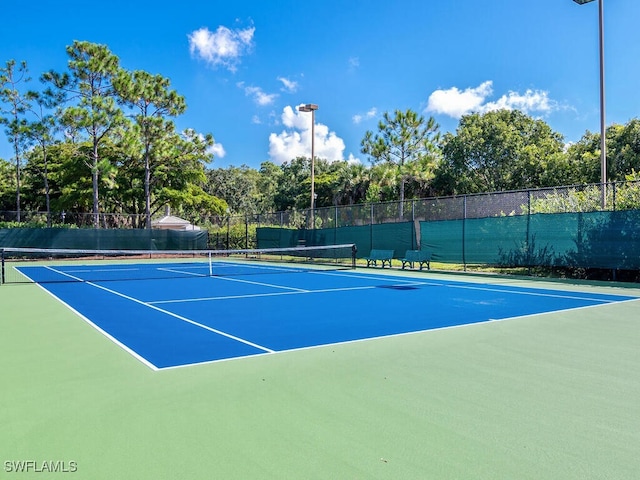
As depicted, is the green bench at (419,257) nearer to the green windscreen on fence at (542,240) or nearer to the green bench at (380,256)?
the green windscreen on fence at (542,240)

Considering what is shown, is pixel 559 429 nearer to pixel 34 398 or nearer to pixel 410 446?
pixel 410 446

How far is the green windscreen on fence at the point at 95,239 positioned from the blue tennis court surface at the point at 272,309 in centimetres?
1349

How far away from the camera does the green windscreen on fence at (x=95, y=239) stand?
87.6ft

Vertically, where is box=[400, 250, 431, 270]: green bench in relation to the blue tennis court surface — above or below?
above

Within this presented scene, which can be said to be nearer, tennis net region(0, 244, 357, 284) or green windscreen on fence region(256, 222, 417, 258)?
tennis net region(0, 244, 357, 284)

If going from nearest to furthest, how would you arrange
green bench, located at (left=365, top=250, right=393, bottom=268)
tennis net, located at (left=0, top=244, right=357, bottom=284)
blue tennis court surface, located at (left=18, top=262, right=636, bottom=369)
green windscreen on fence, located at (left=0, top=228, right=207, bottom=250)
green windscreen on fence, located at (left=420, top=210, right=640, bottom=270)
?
blue tennis court surface, located at (left=18, top=262, right=636, bottom=369) < green windscreen on fence, located at (left=420, top=210, right=640, bottom=270) < green bench, located at (left=365, top=250, right=393, bottom=268) < tennis net, located at (left=0, top=244, right=357, bottom=284) < green windscreen on fence, located at (left=0, top=228, right=207, bottom=250)

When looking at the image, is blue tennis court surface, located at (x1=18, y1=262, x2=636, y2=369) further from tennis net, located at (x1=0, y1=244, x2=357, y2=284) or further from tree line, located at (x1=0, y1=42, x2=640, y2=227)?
tree line, located at (x1=0, y1=42, x2=640, y2=227)

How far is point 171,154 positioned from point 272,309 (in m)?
30.0

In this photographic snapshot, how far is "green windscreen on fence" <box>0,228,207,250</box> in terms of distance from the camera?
2669 cm

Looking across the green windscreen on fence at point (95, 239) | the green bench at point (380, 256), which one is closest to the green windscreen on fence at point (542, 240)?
the green bench at point (380, 256)

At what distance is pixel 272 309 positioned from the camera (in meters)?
9.23

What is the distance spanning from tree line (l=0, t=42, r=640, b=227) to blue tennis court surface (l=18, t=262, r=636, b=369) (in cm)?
2162

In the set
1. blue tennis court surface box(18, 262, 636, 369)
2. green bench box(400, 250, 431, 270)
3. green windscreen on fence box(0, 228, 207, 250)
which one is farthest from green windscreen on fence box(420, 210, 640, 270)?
green windscreen on fence box(0, 228, 207, 250)

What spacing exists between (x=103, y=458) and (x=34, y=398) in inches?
62.0
